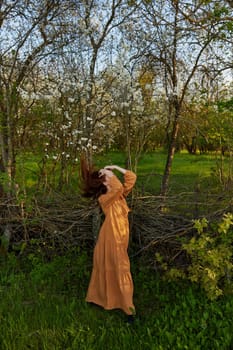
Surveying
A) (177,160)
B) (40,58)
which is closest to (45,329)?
(40,58)

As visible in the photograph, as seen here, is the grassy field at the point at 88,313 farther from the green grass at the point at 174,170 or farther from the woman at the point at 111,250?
the green grass at the point at 174,170

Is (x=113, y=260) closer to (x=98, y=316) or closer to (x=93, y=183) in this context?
(x=98, y=316)

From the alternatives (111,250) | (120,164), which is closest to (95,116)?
(120,164)

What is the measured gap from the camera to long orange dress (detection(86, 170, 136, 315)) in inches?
171

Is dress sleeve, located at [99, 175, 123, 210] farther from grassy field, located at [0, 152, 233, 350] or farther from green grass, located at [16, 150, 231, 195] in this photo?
green grass, located at [16, 150, 231, 195]

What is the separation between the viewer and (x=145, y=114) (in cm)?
659

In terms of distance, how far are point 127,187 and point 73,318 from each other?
144 cm

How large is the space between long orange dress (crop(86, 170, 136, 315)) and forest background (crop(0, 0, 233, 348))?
3.51ft

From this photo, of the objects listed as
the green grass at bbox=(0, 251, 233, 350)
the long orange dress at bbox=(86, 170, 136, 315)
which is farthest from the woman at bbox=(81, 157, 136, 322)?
the green grass at bbox=(0, 251, 233, 350)

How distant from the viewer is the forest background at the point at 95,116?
235 inches

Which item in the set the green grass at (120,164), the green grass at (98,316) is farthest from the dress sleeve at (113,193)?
the green grass at (120,164)

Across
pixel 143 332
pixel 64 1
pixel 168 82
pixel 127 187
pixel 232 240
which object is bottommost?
pixel 143 332

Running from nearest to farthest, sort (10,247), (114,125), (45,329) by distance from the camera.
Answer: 1. (45,329)
2. (10,247)
3. (114,125)

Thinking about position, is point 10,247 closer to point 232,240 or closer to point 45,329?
point 45,329
